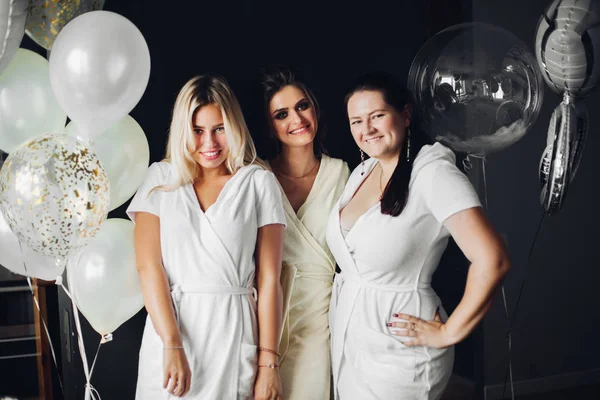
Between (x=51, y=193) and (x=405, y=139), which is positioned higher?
(x=405, y=139)

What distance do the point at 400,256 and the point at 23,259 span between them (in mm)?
987

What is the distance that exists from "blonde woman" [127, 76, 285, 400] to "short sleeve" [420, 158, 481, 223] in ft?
1.37

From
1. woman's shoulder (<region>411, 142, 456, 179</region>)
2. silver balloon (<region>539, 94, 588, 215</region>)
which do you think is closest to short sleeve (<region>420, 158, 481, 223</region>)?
woman's shoulder (<region>411, 142, 456, 179</region>)

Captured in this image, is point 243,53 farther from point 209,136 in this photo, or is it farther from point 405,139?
point 405,139

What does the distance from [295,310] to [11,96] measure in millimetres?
1001

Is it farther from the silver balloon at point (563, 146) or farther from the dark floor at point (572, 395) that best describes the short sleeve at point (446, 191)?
the dark floor at point (572, 395)

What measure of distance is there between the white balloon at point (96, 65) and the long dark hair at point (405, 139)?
613 mm

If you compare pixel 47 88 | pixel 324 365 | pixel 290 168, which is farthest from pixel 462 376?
pixel 47 88

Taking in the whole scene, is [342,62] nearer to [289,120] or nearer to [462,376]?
[289,120]

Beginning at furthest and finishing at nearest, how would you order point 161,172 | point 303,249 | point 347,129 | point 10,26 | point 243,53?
point 347,129
point 243,53
point 303,249
point 161,172
point 10,26

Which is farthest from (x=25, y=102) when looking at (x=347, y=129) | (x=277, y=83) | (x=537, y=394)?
(x=537, y=394)

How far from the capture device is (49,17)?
64.2 inches

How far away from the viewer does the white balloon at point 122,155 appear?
169cm

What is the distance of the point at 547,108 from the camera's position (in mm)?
3178
